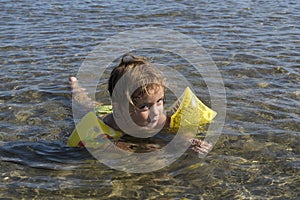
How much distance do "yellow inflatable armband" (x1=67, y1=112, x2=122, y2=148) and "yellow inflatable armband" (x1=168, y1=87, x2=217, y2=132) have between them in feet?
2.27

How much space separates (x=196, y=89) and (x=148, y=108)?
7.05 ft

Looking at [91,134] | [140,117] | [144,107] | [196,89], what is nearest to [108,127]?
[91,134]

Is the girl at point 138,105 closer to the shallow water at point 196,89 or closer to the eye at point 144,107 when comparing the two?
the eye at point 144,107

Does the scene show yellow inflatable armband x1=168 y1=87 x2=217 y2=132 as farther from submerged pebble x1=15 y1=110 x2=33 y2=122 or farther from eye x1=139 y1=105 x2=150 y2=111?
submerged pebble x1=15 y1=110 x2=33 y2=122

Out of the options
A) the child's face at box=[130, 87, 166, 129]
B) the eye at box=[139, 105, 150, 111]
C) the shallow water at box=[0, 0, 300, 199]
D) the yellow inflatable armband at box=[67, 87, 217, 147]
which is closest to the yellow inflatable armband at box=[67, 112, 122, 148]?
the yellow inflatable armband at box=[67, 87, 217, 147]

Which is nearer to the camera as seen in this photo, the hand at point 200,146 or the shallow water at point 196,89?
the shallow water at point 196,89

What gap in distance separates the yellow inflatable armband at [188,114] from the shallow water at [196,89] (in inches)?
12.4

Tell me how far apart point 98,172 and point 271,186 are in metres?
1.65

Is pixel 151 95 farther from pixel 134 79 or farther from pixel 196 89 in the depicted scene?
pixel 196 89

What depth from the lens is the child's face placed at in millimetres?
4496

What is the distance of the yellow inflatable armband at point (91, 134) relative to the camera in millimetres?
4734

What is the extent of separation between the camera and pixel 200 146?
4.70 m

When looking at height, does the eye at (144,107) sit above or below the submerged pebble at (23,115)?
above

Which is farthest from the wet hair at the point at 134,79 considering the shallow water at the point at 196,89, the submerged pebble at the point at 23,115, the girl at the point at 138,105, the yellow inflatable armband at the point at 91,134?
the submerged pebble at the point at 23,115
